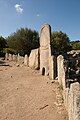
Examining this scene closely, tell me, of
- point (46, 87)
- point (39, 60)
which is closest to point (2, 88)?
point (46, 87)

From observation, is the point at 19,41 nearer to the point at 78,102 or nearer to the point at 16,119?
the point at 16,119

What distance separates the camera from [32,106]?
8492 mm

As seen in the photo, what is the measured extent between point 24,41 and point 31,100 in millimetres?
29997

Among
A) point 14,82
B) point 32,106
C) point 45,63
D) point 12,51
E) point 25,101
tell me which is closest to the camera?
point 32,106

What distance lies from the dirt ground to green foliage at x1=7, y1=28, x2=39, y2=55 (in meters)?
25.1

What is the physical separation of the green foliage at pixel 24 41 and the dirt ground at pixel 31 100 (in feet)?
82.5

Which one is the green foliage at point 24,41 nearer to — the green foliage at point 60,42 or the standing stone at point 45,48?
the green foliage at point 60,42

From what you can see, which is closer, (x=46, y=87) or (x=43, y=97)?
(x=43, y=97)

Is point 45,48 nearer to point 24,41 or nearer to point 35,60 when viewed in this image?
point 35,60

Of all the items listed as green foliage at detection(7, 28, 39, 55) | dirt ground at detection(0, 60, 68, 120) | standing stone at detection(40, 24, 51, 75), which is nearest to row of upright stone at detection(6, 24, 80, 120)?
standing stone at detection(40, 24, 51, 75)

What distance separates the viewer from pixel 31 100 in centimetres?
926

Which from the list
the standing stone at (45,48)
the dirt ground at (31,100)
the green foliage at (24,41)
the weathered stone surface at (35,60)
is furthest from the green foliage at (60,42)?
the dirt ground at (31,100)

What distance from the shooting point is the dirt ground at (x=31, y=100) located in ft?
24.7

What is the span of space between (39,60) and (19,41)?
22.5 m
